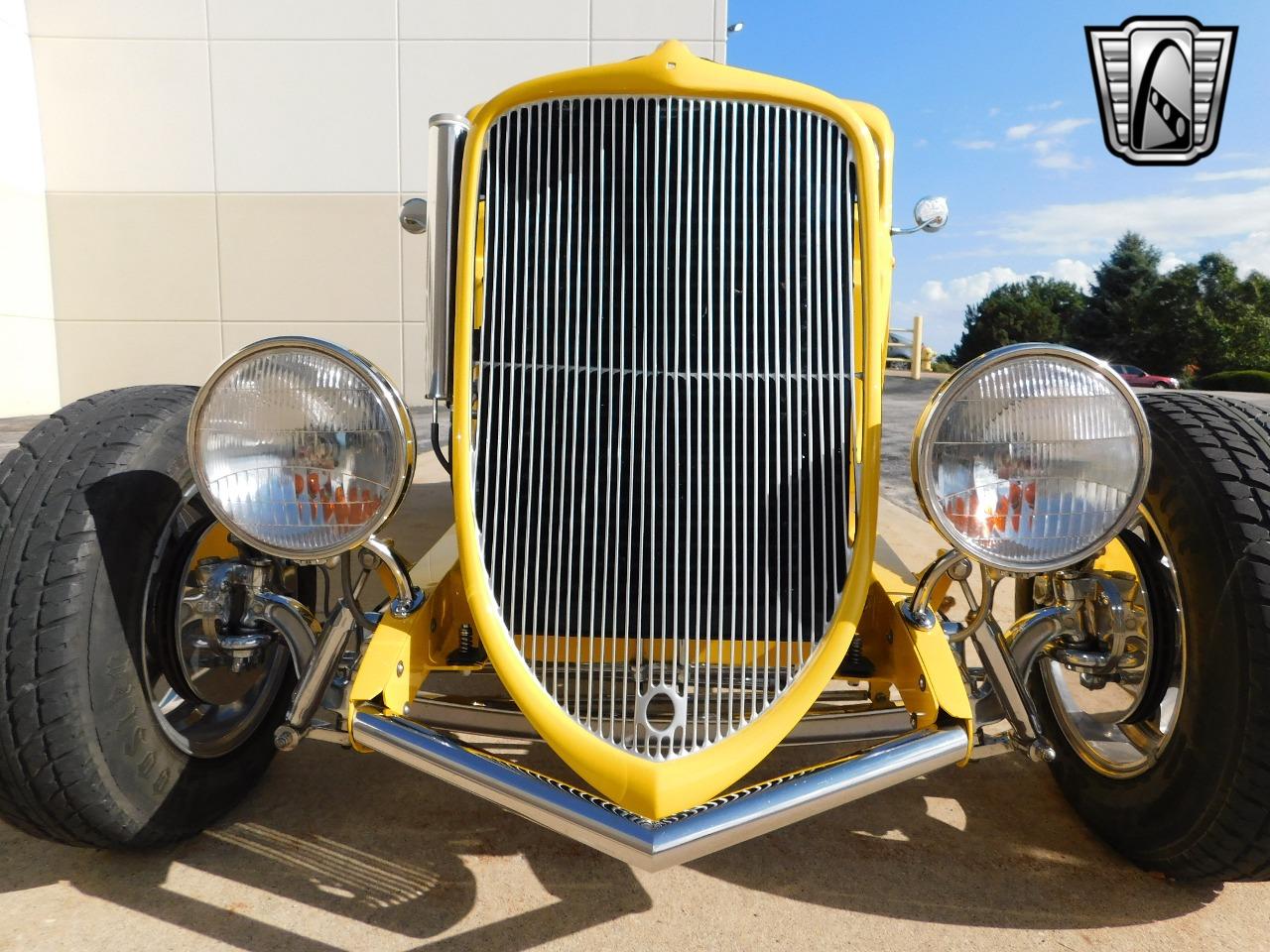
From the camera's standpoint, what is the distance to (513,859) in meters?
1.92

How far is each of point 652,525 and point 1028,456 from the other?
2.33 feet

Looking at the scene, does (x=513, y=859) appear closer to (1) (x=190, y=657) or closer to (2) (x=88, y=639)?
(1) (x=190, y=657)

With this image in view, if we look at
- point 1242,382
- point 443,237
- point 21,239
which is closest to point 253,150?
point 21,239

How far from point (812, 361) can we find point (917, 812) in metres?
1.20

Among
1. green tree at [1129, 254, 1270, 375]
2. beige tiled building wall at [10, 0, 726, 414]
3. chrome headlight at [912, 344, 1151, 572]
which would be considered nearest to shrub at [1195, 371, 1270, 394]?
green tree at [1129, 254, 1270, 375]

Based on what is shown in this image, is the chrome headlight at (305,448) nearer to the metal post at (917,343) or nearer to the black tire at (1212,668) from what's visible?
the black tire at (1212,668)

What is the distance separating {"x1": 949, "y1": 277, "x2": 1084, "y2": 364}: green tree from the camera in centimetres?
4616

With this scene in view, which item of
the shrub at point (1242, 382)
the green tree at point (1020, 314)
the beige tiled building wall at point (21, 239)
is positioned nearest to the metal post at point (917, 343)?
the beige tiled building wall at point (21, 239)

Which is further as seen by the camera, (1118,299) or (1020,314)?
(1020,314)

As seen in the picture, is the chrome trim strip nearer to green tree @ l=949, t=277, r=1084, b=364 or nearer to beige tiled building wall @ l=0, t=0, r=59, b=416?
beige tiled building wall @ l=0, t=0, r=59, b=416

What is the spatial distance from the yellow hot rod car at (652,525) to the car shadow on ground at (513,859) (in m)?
0.14

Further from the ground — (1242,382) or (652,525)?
(1242,382)

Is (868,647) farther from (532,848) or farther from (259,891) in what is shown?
(259,891)

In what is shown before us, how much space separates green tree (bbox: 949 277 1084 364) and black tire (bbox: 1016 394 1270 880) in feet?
155
